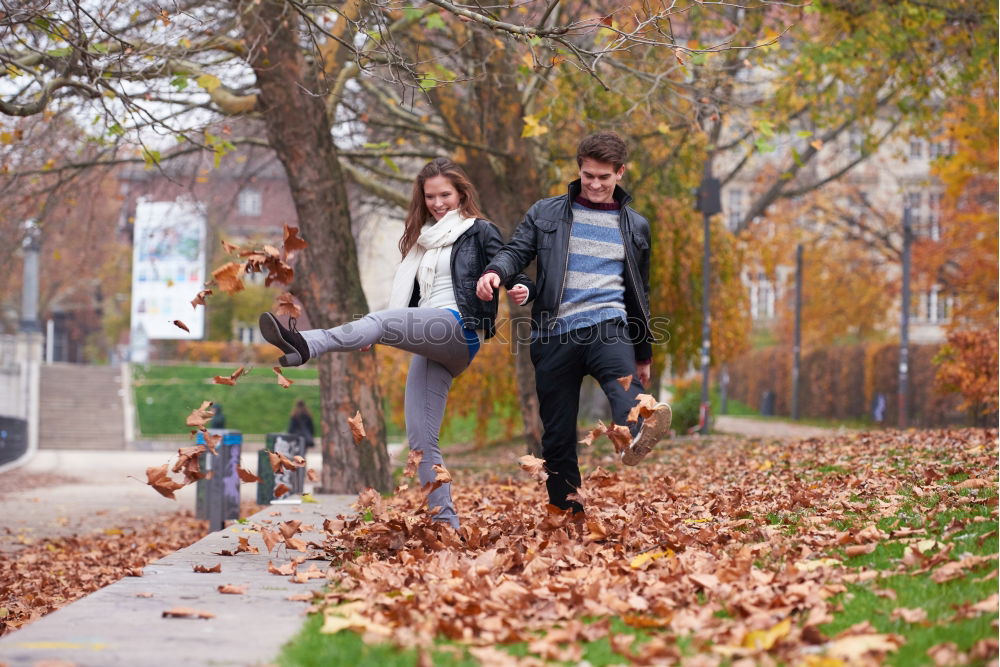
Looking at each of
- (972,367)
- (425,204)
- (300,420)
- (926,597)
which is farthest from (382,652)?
(300,420)

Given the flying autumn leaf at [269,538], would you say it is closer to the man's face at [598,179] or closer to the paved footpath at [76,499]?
the paved footpath at [76,499]

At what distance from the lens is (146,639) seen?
352 cm

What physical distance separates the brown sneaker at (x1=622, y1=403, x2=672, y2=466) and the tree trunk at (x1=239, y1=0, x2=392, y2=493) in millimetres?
5824

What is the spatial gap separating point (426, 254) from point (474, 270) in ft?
0.83

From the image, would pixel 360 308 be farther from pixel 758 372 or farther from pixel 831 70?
pixel 758 372

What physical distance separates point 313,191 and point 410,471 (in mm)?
5775

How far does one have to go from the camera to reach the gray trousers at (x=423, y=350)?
16.6 ft

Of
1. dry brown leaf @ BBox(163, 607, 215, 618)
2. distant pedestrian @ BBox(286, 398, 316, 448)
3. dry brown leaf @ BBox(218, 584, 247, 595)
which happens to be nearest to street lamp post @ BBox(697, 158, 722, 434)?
distant pedestrian @ BBox(286, 398, 316, 448)

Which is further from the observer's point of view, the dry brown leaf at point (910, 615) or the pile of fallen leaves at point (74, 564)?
the pile of fallen leaves at point (74, 564)

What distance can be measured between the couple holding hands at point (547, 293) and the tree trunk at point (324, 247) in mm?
5125

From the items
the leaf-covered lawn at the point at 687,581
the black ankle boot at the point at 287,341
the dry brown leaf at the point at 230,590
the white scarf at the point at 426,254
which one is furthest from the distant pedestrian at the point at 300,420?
the dry brown leaf at the point at 230,590

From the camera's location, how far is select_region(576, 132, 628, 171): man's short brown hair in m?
5.43

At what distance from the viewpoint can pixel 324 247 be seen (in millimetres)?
10836

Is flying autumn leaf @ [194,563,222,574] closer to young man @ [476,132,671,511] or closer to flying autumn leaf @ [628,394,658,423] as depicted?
young man @ [476,132,671,511]
